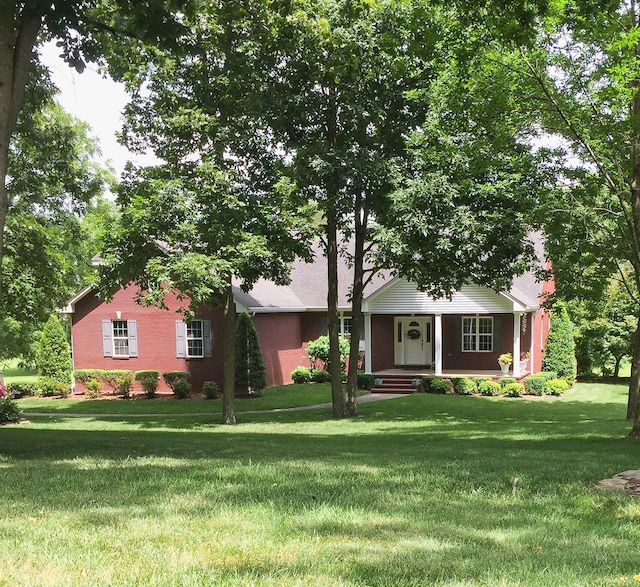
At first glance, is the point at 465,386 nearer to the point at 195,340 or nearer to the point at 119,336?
the point at 195,340

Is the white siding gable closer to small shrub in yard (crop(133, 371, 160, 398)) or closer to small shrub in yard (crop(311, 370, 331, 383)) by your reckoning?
small shrub in yard (crop(311, 370, 331, 383))

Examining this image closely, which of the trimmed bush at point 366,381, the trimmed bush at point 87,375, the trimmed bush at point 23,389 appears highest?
the trimmed bush at point 87,375

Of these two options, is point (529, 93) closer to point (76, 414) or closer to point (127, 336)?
point (76, 414)

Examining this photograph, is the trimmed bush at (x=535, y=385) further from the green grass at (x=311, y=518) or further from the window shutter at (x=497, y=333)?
the green grass at (x=311, y=518)

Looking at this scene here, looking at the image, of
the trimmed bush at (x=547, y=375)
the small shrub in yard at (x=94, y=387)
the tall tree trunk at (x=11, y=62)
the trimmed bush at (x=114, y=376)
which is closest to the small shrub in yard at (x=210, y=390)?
the trimmed bush at (x=114, y=376)

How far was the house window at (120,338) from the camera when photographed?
2845 cm

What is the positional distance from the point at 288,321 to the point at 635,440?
20.4 meters

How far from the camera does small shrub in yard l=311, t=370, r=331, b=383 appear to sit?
29547mm

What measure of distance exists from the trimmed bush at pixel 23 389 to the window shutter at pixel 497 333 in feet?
69.2

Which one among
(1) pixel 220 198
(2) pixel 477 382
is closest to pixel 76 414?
(1) pixel 220 198

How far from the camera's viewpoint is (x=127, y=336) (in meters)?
28.4

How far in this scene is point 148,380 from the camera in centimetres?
2686

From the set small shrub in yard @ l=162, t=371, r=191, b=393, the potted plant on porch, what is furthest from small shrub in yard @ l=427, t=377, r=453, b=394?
small shrub in yard @ l=162, t=371, r=191, b=393

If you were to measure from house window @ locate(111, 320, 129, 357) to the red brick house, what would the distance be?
0.14 feet
